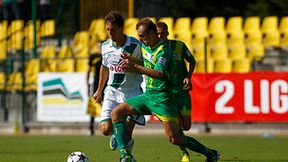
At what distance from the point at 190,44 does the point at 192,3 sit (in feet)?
29.7

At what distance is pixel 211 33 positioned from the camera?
30.2 m

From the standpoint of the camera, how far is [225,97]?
24188mm

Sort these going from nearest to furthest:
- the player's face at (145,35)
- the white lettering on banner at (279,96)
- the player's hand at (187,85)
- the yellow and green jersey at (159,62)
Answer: the player's face at (145,35), the yellow and green jersey at (159,62), the player's hand at (187,85), the white lettering on banner at (279,96)

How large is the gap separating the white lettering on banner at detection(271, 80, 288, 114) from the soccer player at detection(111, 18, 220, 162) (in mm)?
11261

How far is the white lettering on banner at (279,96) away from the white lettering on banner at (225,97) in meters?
1.12

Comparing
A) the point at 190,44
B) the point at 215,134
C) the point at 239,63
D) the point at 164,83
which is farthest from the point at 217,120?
the point at 164,83

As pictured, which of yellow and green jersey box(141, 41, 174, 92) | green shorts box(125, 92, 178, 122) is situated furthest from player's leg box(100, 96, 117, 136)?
yellow and green jersey box(141, 41, 174, 92)

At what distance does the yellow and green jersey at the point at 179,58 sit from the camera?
14461mm

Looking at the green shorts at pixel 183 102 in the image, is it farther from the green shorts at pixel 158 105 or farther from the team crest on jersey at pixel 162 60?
the team crest on jersey at pixel 162 60

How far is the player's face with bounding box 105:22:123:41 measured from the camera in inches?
501

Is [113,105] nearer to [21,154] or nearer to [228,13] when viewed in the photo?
[21,154]

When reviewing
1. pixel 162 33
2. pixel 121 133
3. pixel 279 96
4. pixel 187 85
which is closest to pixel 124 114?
pixel 121 133

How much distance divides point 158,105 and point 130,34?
17852 millimetres

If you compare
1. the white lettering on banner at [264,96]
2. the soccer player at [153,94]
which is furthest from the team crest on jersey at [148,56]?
the white lettering on banner at [264,96]
